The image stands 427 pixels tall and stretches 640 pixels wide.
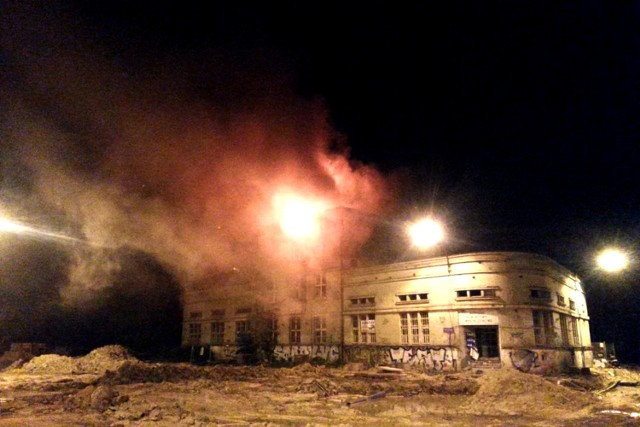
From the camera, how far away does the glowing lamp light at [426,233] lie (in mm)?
31953

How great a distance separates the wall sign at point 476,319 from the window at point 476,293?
43.3 inches

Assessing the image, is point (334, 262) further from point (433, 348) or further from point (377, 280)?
point (433, 348)

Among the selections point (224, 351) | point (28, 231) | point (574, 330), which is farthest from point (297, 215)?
point (28, 231)

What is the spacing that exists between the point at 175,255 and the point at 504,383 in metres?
32.4

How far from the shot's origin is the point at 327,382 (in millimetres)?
21359

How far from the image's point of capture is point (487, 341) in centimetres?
2678

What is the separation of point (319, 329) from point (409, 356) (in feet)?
27.0

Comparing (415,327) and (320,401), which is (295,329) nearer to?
(415,327)

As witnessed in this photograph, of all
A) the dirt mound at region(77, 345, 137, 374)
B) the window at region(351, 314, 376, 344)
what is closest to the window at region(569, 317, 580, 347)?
the window at region(351, 314, 376, 344)

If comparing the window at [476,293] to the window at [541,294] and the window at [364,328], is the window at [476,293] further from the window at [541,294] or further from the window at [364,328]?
the window at [364,328]

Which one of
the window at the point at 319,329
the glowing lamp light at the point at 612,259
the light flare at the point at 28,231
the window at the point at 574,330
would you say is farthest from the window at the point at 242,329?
the glowing lamp light at the point at 612,259

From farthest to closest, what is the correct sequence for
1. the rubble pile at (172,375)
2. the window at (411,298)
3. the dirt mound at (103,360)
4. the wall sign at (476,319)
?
the dirt mound at (103,360) → the window at (411,298) → the wall sign at (476,319) → the rubble pile at (172,375)

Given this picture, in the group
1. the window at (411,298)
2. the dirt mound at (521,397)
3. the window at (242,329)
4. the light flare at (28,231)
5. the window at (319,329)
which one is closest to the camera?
the dirt mound at (521,397)

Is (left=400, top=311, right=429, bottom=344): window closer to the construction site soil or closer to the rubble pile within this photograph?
the construction site soil
